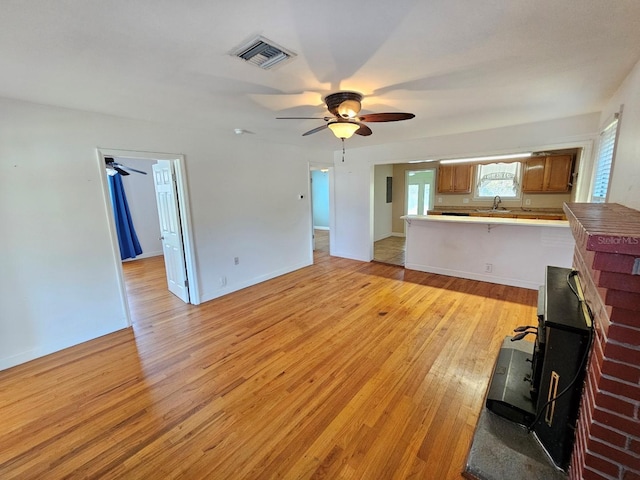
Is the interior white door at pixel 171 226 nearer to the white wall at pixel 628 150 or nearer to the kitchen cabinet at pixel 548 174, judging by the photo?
the white wall at pixel 628 150

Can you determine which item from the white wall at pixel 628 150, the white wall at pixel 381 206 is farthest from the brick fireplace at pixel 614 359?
the white wall at pixel 381 206

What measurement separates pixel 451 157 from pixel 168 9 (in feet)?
13.1

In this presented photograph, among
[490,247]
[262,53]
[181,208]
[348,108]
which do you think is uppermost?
[262,53]

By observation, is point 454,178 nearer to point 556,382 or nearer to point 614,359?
point 556,382

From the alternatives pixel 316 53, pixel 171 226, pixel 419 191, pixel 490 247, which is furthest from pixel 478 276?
pixel 171 226

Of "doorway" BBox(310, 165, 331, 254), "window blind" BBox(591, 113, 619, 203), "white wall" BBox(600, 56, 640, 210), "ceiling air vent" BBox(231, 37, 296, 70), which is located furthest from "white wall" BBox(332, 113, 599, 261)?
"ceiling air vent" BBox(231, 37, 296, 70)

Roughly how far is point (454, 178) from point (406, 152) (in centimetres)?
267

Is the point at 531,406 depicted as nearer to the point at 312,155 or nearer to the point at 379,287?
the point at 379,287

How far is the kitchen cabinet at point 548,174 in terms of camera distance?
5254 millimetres

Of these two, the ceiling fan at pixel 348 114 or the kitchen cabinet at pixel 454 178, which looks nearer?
the ceiling fan at pixel 348 114

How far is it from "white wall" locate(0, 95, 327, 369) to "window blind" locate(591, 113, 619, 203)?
4.11m

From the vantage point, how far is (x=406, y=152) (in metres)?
4.61

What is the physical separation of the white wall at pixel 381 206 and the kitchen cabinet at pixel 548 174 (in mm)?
3062

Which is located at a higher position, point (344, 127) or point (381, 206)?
point (344, 127)
